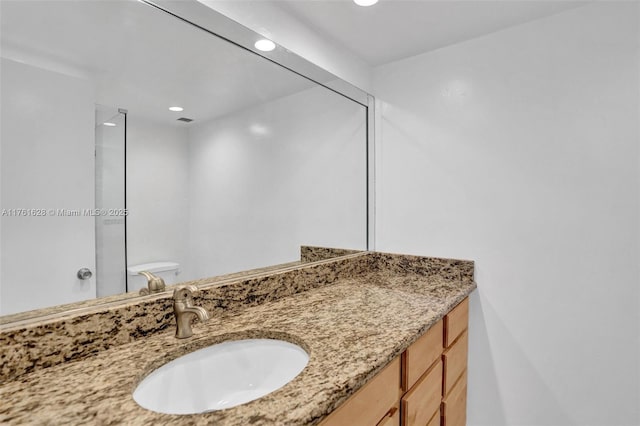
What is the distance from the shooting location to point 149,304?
1058 millimetres

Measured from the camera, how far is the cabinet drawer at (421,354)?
1116 millimetres

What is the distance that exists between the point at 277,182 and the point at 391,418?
1.14m

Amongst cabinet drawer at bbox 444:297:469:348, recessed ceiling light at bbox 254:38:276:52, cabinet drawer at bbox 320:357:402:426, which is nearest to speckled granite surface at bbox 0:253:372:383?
cabinet drawer at bbox 320:357:402:426

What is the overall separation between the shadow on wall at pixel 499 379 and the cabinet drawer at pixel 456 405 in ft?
0.27

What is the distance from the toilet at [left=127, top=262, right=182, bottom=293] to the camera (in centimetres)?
108

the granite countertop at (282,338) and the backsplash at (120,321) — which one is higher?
the backsplash at (120,321)

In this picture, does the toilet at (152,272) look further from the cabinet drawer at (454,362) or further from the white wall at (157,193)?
the cabinet drawer at (454,362)

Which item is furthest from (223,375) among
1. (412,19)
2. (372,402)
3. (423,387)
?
(412,19)

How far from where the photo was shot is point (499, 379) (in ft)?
5.61

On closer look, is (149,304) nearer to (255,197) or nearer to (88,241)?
(88,241)

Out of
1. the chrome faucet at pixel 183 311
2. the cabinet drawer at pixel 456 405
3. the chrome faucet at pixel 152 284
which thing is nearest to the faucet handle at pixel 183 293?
the chrome faucet at pixel 183 311

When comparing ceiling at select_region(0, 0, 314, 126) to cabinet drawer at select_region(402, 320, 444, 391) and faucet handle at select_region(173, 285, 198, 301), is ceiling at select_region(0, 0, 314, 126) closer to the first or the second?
faucet handle at select_region(173, 285, 198, 301)

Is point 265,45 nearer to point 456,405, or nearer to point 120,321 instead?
point 120,321

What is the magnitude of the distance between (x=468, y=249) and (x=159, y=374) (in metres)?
1.59
